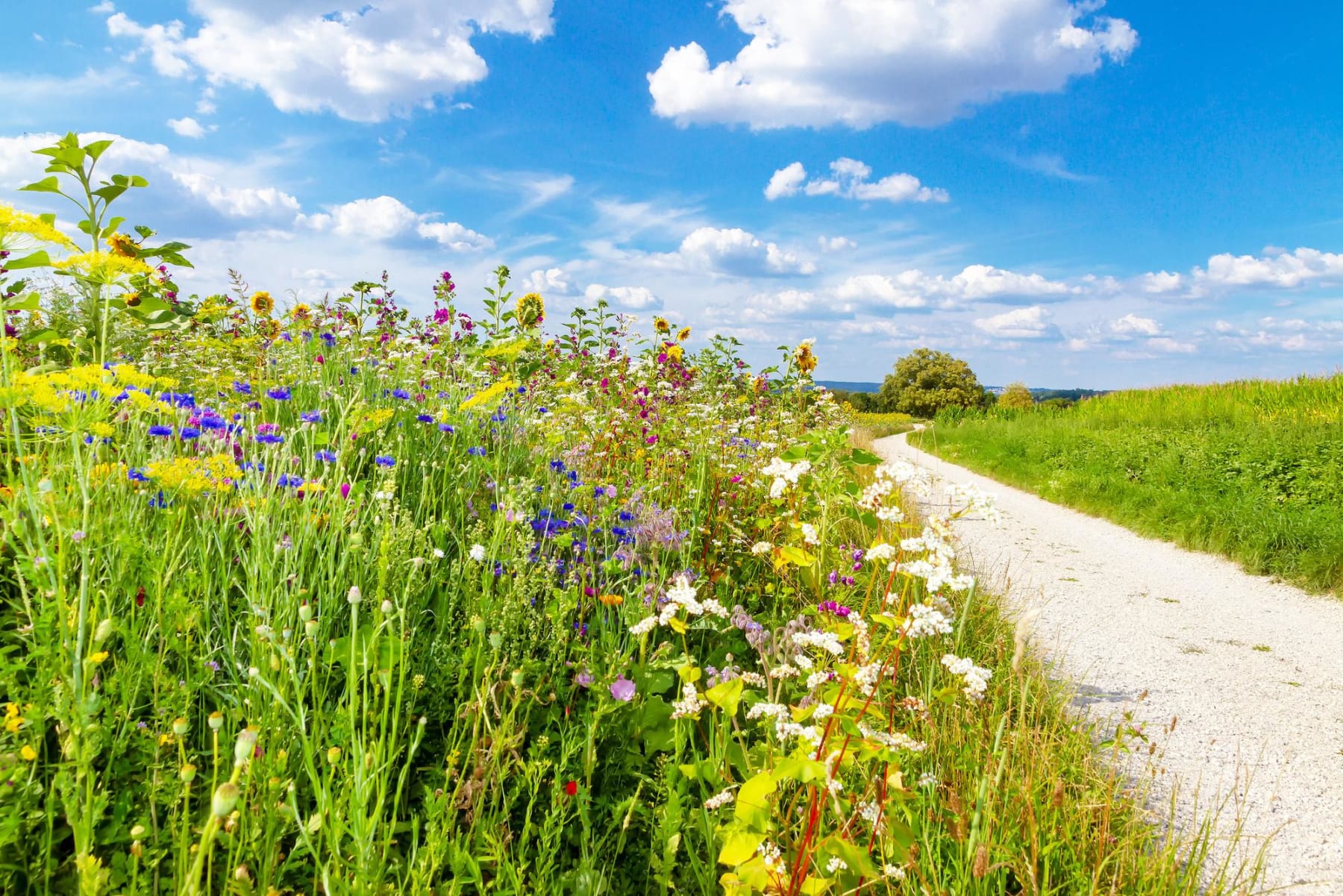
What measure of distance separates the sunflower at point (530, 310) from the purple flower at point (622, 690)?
4666 millimetres

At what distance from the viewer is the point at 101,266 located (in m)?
2.38

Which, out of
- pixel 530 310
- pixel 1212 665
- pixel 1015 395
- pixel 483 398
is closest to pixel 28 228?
pixel 483 398

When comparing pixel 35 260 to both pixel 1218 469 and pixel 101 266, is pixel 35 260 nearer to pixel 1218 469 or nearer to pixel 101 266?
pixel 101 266

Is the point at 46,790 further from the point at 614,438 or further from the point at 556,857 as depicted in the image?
the point at 614,438

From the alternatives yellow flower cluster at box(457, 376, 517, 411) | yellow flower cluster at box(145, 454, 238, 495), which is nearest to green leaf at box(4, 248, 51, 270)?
yellow flower cluster at box(145, 454, 238, 495)

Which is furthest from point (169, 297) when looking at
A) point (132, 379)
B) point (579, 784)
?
point (579, 784)

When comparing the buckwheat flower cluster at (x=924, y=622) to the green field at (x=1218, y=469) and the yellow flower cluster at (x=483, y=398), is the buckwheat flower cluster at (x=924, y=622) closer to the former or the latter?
the yellow flower cluster at (x=483, y=398)

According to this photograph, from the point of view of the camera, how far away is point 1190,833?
8.45ft

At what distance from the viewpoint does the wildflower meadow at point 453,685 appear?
4.98ft

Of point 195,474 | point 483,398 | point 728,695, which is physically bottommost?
point 728,695

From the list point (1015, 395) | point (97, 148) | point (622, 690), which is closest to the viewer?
point (622, 690)

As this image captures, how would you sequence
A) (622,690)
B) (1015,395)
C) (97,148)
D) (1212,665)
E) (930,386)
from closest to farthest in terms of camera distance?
1. (622,690)
2. (97,148)
3. (1212,665)
4. (1015,395)
5. (930,386)

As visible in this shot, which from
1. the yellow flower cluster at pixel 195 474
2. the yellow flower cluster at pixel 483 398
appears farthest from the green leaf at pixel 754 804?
the yellow flower cluster at pixel 483 398

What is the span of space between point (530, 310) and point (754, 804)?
18.0 ft
